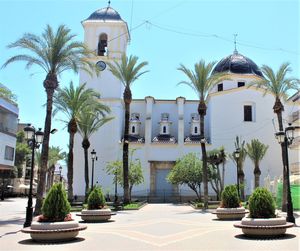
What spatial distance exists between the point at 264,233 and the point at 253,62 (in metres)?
44.7

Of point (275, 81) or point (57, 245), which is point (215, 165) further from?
point (57, 245)

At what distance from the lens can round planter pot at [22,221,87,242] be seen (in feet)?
38.2

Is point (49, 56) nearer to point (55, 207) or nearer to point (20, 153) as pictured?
point (55, 207)

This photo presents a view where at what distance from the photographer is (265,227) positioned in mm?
11805

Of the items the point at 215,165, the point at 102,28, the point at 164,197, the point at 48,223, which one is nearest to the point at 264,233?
the point at 48,223

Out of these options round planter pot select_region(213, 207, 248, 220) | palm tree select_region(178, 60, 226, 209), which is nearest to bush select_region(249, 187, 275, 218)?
round planter pot select_region(213, 207, 248, 220)

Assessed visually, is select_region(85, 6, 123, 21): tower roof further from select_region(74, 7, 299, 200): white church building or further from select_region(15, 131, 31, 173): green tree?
select_region(15, 131, 31, 173): green tree

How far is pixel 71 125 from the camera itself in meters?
33.0

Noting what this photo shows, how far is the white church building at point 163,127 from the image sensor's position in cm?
4722

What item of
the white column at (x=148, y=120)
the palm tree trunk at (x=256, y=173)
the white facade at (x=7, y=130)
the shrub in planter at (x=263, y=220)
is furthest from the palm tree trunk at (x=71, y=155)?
the shrub in planter at (x=263, y=220)

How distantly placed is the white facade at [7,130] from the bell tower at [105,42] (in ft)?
35.9

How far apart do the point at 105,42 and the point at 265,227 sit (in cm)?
3994

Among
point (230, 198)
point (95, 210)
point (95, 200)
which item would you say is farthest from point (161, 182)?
point (95, 210)

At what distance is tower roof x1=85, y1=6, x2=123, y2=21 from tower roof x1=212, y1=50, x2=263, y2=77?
48.0 ft
